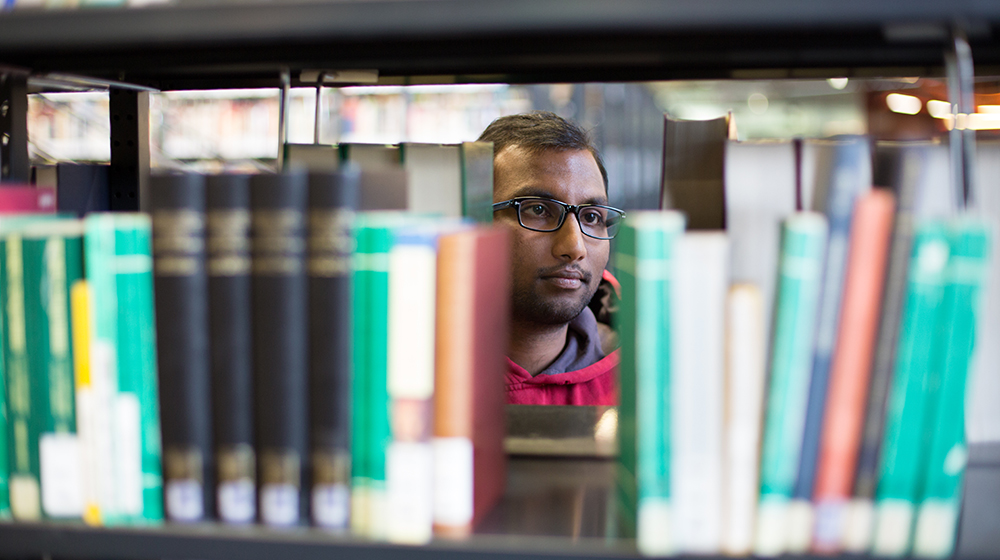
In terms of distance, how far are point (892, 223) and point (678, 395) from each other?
215 millimetres

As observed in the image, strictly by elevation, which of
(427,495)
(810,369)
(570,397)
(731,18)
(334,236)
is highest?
(731,18)

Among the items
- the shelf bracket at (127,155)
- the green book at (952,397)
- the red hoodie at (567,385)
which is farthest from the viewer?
the red hoodie at (567,385)

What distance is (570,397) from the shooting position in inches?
67.2

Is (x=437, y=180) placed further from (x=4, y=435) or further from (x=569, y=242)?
(x=569, y=242)

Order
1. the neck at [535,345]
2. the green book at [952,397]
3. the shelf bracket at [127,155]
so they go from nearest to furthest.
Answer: the green book at [952,397] → the shelf bracket at [127,155] → the neck at [535,345]

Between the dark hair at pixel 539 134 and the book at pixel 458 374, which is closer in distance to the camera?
the book at pixel 458 374

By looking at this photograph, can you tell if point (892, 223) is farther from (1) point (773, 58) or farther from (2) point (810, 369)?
(1) point (773, 58)

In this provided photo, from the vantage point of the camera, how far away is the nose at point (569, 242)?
1.70 metres

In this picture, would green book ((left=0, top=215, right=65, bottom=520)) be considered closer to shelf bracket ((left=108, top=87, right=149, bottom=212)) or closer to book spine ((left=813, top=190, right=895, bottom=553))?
shelf bracket ((left=108, top=87, right=149, bottom=212))

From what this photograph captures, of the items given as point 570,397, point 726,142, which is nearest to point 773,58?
point 726,142

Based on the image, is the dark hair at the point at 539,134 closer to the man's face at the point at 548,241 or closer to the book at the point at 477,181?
the man's face at the point at 548,241

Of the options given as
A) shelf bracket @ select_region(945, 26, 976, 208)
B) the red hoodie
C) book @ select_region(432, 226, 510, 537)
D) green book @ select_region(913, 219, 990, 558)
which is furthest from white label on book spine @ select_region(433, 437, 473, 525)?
the red hoodie

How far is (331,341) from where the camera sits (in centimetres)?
58

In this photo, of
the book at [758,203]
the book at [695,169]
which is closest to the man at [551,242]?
the book at [695,169]
